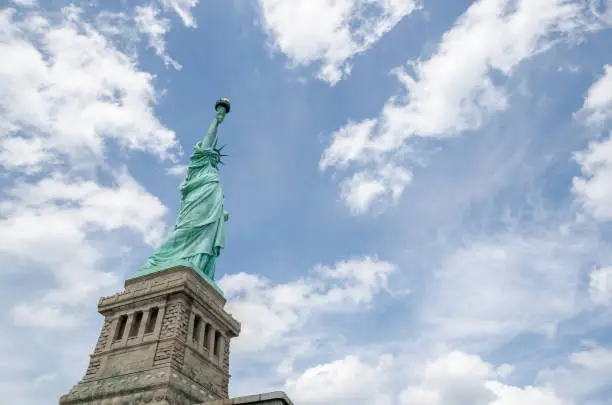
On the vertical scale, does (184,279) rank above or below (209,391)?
above

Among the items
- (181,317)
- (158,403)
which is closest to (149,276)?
(181,317)

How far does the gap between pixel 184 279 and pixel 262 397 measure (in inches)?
486

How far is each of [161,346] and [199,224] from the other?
9734 mm

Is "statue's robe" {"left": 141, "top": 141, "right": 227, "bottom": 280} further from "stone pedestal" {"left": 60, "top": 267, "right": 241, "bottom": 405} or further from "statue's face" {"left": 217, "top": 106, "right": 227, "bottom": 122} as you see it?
"statue's face" {"left": 217, "top": 106, "right": 227, "bottom": 122}

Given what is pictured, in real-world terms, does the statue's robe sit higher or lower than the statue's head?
lower

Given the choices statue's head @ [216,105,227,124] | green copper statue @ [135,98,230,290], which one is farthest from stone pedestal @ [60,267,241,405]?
statue's head @ [216,105,227,124]

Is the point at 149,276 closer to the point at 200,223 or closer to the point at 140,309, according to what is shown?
the point at 140,309

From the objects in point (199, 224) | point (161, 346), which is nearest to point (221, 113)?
point (199, 224)

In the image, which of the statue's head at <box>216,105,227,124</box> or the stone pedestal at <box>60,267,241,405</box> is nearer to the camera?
the stone pedestal at <box>60,267,241,405</box>

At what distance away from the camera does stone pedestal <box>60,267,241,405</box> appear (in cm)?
2392

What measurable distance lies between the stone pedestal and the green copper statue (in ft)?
5.66

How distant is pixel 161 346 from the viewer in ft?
83.3

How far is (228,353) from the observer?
30234 mm

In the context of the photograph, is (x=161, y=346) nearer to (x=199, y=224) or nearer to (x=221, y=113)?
(x=199, y=224)
